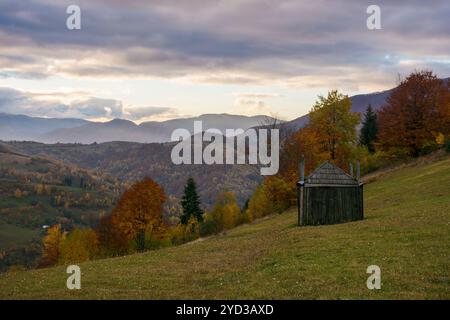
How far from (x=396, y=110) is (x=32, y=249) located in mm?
167758

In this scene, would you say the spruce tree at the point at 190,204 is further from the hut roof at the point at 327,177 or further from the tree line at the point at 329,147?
the hut roof at the point at 327,177

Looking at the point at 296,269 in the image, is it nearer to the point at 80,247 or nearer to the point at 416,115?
the point at 416,115

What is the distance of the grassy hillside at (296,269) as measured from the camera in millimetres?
16125

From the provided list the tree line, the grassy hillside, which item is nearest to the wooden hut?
the grassy hillside

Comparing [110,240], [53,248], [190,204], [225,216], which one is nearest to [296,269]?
[110,240]

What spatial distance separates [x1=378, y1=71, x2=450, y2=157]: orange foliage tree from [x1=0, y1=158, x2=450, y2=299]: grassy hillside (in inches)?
1464

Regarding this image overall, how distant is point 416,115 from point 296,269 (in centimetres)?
5607

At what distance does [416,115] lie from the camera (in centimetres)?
6925

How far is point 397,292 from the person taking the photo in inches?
586

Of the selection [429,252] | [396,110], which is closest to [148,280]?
[429,252]

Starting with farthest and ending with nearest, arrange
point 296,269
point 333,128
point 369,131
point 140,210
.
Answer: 1. point 369,131
2. point 333,128
3. point 140,210
4. point 296,269

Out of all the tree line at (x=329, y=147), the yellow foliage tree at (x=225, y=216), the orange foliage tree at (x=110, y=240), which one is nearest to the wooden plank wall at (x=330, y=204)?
the tree line at (x=329, y=147)
